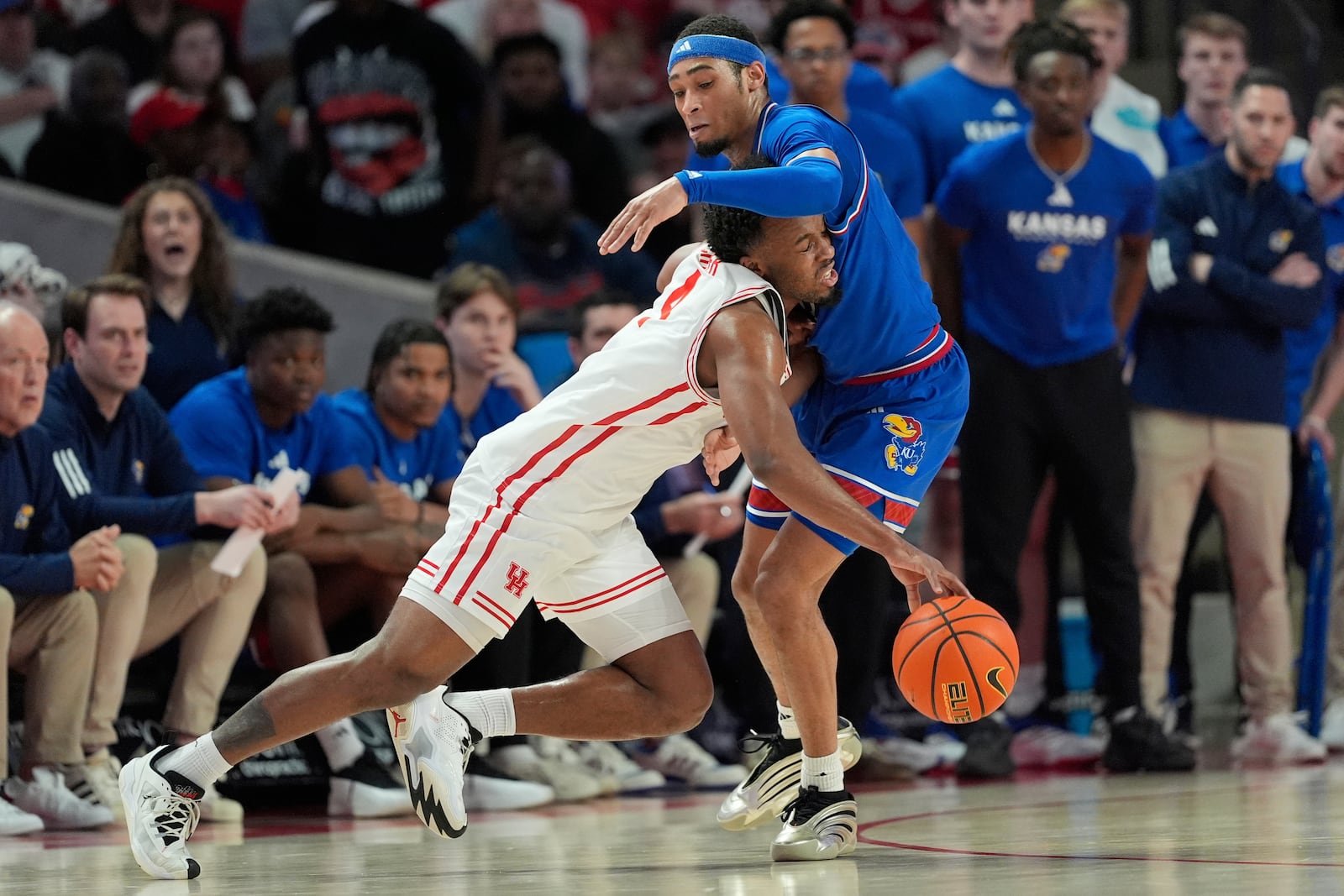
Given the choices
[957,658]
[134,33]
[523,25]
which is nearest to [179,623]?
[957,658]

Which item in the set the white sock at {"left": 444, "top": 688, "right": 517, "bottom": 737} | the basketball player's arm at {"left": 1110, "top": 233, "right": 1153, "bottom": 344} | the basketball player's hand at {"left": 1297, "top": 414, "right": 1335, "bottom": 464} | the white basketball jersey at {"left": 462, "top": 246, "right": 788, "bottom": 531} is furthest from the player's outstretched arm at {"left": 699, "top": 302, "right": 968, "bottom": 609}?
the basketball player's hand at {"left": 1297, "top": 414, "right": 1335, "bottom": 464}

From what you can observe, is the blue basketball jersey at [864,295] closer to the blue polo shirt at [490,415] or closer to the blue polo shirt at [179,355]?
the blue polo shirt at [490,415]

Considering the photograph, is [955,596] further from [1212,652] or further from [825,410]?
[1212,652]

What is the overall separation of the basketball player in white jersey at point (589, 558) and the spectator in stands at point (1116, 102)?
13.3ft

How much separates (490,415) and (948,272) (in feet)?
6.28

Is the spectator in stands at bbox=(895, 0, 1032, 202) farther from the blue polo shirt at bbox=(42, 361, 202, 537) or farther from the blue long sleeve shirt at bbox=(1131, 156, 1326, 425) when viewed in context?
the blue polo shirt at bbox=(42, 361, 202, 537)

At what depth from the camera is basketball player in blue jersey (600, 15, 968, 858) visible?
15.2ft

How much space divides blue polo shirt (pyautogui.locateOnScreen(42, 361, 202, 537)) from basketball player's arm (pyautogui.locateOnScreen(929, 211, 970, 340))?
292 centimetres

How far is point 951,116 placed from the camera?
7453 mm

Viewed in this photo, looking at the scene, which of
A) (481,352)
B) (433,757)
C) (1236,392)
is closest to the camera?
(433,757)

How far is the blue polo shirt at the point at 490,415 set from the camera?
289 inches

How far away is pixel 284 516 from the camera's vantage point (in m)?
6.18

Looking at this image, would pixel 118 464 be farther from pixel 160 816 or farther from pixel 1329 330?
pixel 1329 330

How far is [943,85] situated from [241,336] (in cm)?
301
